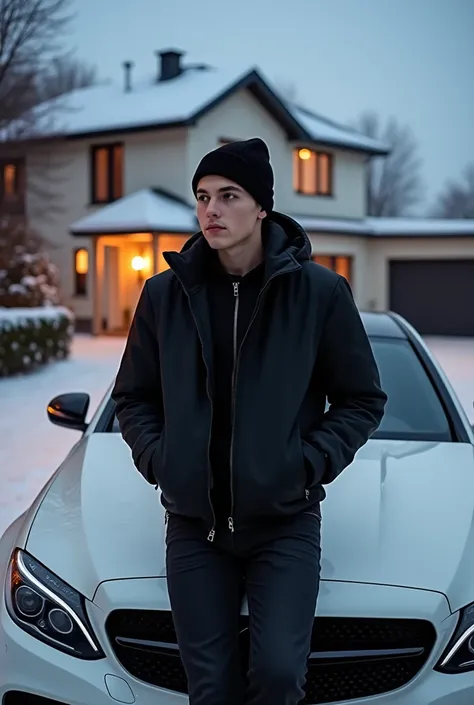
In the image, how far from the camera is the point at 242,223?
2318 mm

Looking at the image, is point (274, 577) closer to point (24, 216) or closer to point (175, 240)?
point (175, 240)

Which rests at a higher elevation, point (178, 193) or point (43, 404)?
point (178, 193)

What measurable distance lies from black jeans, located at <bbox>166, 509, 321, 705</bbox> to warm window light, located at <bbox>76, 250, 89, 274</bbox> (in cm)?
2306

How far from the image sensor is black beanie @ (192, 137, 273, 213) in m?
2.28

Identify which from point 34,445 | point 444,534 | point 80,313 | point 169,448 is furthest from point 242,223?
point 80,313

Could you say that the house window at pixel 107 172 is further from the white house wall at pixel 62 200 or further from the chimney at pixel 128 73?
the chimney at pixel 128 73

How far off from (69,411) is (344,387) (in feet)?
5.43

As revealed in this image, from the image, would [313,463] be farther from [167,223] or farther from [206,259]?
[167,223]

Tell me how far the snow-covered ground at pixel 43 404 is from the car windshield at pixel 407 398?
2532 millimetres

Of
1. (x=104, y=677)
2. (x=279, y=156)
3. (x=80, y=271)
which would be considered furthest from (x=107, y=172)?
(x=104, y=677)

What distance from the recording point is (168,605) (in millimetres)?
2287

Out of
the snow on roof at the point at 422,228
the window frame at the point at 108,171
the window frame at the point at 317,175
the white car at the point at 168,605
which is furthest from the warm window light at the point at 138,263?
the white car at the point at 168,605

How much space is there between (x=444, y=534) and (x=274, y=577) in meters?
0.62

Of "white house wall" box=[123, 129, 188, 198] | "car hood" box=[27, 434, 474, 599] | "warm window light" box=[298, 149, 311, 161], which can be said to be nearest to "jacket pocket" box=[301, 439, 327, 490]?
"car hood" box=[27, 434, 474, 599]
